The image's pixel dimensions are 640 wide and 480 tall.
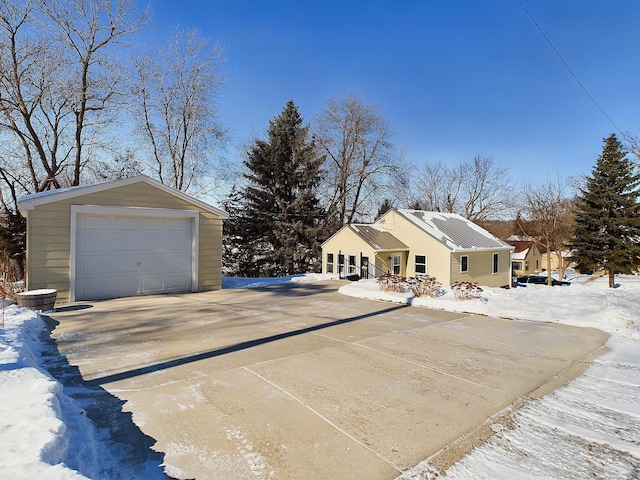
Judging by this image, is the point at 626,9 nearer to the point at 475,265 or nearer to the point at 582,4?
the point at 582,4

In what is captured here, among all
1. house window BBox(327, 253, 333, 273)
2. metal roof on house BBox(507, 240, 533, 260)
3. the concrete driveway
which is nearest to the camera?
the concrete driveway

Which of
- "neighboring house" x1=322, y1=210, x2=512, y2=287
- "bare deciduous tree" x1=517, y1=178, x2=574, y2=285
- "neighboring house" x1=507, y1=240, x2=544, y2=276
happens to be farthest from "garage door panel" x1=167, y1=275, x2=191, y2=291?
Result: "neighboring house" x1=507, y1=240, x2=544, y2=276

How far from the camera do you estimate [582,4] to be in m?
8.94

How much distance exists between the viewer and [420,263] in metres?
19.4

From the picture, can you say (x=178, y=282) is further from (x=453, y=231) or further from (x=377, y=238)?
(x=453, y=231)

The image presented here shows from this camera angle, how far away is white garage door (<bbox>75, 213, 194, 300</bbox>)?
9.50 meters

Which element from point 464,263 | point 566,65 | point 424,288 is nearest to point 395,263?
point 464,263

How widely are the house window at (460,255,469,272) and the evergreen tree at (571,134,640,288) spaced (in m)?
10.4

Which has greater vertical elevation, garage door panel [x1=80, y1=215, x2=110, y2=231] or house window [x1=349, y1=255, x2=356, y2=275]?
garage door panel [x1=80, y1=215, x2=110, y2=231]

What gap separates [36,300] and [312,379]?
7.11m

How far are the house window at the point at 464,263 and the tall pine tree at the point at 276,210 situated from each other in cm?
938

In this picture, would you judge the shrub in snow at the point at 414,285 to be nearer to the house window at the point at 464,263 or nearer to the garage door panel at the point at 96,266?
the house window at the point at 464,263

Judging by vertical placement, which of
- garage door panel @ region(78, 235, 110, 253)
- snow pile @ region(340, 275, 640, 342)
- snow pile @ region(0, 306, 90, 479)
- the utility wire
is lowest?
snow pile @ region(340, 275, 640, 342)

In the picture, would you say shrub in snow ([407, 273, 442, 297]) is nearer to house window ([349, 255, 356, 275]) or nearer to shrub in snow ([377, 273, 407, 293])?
shrub in snow ([377, 273, 407, 293])
